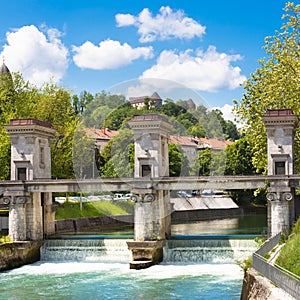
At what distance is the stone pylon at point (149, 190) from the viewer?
152ft

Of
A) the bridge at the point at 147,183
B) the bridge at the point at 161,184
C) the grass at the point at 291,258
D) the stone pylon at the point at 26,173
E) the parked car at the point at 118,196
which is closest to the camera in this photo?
the grass at the point at 291,258

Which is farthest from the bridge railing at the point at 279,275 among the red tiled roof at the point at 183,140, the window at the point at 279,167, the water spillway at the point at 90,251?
the red tiled roof at the point at 183,140

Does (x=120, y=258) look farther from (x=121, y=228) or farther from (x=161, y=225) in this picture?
(x=121, y=228)

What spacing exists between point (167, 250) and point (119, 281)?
26.4 ft

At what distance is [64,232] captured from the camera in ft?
215

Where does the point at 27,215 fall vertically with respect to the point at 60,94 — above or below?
below

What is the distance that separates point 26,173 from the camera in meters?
50.8

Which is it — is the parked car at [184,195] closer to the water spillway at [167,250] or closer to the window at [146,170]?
the window at [146,170]

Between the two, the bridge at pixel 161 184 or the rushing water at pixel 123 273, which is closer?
the rushing water at pixel 123 273

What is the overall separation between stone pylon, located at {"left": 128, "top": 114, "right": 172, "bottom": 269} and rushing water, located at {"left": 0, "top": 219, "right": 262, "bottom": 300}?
167 cm

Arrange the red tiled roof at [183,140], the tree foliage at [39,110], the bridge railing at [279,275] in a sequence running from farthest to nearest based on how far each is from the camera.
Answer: the tree foliage at [39,110] → the red tiled roof at [183,140] → the bridge railing at [279,275]

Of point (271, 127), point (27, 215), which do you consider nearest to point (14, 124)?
point (27, 215)

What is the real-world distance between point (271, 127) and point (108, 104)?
19915mm

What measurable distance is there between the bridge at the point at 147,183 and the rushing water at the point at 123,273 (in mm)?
1897
